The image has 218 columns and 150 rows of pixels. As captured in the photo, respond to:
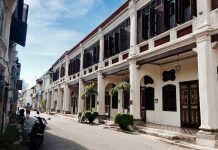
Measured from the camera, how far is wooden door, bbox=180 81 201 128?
43.3 feet

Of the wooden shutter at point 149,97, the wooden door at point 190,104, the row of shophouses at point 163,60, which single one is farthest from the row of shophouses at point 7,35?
the wooden door at point 190,104

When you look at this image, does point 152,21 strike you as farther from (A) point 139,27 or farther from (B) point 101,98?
(B) point 101,98

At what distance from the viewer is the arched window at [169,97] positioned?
14.9 metres

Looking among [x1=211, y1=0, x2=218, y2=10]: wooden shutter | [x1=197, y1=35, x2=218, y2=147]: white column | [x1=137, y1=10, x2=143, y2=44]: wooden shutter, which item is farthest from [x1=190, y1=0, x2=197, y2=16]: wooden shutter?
[x1=137, y1=10, x2=143, y2=44]: wooden shutter

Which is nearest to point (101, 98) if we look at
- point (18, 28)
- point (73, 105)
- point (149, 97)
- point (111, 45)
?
point (111, 45)

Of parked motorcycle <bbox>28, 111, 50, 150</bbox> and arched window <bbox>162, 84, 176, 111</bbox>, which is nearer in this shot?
parked motorcycle <bbox>28, 111, 50, 150</bbox>

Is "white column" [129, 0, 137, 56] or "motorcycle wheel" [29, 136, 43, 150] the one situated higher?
"white column" [129, 0, 137, 56]

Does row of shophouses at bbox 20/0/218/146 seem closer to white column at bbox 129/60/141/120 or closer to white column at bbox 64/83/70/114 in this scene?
white column at bbox 129/60/141/120

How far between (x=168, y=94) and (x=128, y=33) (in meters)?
5.32

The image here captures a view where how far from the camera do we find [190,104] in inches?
535

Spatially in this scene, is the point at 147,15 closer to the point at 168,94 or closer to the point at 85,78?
the point at 168,94

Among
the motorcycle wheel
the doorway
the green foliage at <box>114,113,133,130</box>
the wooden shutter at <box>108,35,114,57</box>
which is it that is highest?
the wooden shutter at <box>108,35,114,57</box>

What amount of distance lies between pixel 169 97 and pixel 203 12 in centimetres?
Result: 636

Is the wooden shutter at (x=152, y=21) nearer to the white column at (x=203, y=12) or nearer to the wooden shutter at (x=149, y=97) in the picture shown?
the white column at (x=203, y=12)
